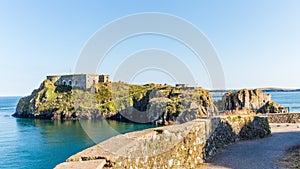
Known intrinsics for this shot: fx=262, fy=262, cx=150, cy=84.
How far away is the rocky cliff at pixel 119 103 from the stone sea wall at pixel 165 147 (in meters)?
47.7

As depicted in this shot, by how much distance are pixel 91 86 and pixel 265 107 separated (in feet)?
180

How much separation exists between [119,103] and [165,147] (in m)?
82.1

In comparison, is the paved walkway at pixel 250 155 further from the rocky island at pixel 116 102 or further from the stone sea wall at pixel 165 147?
the rocky island at pixel 116 102

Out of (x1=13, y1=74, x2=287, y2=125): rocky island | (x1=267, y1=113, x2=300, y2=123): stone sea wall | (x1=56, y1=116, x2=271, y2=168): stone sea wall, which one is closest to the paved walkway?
(x1=56, y1=116, x2=271, y2=168): stone sea wall

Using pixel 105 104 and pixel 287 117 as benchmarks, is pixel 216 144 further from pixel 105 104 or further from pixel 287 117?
pixel 105 104

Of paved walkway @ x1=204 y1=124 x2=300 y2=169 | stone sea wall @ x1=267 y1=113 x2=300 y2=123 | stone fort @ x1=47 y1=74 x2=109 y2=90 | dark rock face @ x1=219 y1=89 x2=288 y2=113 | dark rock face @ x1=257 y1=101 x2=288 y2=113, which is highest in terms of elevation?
stone fort @ x1=47 y1=74 x2=109 y2=90

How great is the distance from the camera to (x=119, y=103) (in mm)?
88062

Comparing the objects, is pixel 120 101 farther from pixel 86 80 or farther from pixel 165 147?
pixel 165 147

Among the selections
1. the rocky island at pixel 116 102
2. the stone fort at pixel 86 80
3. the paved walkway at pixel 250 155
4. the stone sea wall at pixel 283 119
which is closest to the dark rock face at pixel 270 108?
the rocky island at pixel 116 102

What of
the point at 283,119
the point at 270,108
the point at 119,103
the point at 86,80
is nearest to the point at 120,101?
the point at 119,103

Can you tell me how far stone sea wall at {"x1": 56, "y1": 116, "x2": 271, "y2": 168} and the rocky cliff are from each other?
157 feet

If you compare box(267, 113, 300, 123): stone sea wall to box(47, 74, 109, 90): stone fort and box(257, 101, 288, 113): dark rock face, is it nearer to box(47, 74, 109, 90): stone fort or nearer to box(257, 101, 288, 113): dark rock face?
box(257, 101, 288, 113): dark rock face

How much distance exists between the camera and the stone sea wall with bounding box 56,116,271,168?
4.67m

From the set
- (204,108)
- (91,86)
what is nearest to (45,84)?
(91,86)
